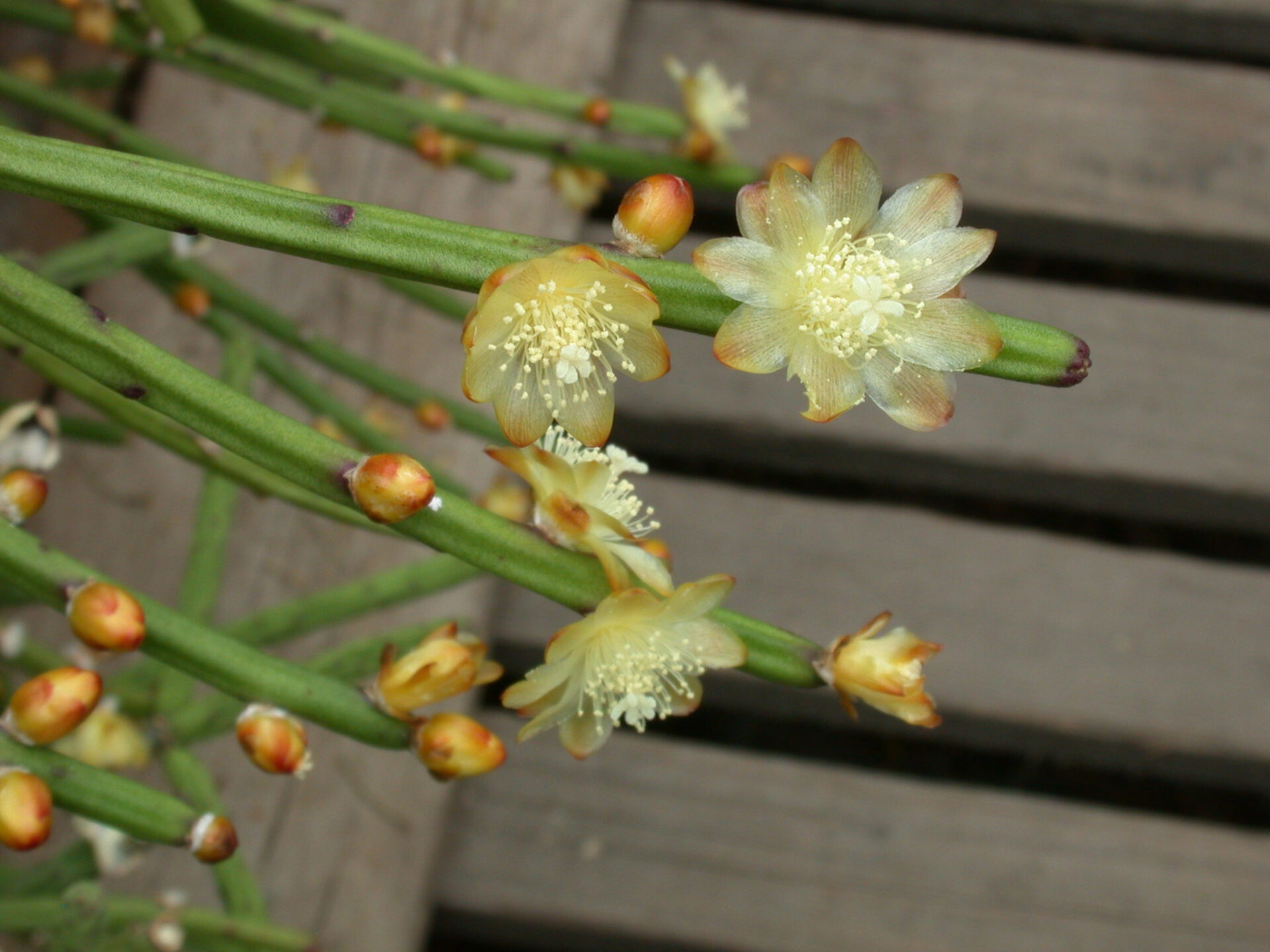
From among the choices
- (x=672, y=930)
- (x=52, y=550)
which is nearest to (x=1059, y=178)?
(x=672, y=930)

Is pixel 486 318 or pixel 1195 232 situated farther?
pixel 1195 232

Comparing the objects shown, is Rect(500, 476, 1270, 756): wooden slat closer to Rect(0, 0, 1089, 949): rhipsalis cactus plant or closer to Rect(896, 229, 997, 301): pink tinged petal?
Rect(0, 0, 1089, 949): rhipsalis cactus plant

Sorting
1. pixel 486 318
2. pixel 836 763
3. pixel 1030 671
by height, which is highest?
pixel 1030 671

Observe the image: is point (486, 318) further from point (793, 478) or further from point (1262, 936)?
point (1262, 936)

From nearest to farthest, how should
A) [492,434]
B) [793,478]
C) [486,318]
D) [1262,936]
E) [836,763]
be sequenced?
1. [486,318]
2. [492,434]
3. [1262,936]
4. [836,763]
5. [793,478]

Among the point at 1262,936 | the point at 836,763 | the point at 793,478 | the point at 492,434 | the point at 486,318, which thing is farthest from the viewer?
the point at 793,478

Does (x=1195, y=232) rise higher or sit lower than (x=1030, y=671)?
higher

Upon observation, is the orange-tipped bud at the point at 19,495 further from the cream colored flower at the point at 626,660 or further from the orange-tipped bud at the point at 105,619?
the cream colored flower at the point at 626,660
